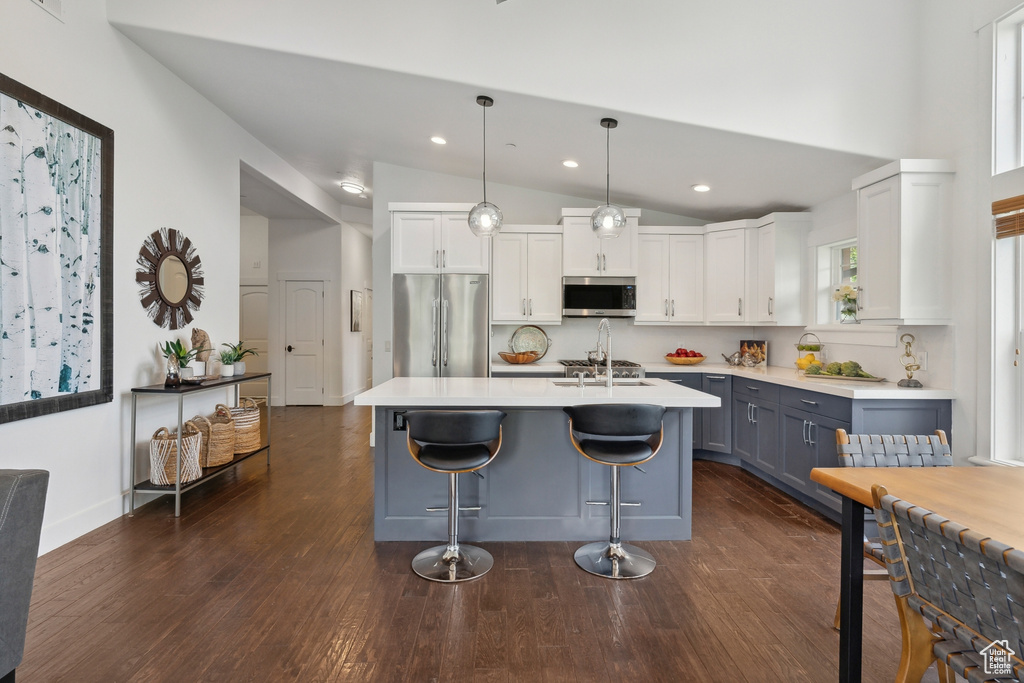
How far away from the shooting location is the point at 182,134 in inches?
160

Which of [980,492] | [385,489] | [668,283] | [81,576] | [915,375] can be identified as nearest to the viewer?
[980,492]

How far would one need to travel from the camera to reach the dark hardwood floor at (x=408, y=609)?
73.7 inches

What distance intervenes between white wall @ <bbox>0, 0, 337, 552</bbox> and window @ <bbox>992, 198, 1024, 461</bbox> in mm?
5358

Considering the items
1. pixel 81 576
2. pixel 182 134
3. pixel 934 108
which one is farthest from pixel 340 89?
pixel 934 108

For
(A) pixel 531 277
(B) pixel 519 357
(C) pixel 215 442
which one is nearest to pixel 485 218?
(A) pixel 531 277

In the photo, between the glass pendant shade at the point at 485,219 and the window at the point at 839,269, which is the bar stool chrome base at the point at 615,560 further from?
the window at the point at 839,269

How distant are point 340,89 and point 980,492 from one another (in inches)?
168

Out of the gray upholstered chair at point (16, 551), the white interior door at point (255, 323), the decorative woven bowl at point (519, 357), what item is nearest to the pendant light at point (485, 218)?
the decorative woven bowl at point (519, 357)

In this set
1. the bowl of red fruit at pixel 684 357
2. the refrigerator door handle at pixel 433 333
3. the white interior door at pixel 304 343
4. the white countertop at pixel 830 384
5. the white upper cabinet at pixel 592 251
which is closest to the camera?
the white countertop at pixel 830 384

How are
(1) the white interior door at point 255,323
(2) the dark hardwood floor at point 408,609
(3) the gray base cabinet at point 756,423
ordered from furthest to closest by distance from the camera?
(1) the white interior door at point 255,323 < (3) the gray base cabinet at point 756,423 < (2) the dark hardwood floor at point 408,609

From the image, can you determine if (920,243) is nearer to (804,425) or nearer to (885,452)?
(804,425)

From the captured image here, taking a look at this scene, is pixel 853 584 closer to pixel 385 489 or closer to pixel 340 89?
pixel 385 489

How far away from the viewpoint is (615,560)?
2.70 m

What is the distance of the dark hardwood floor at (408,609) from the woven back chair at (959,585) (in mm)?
803
